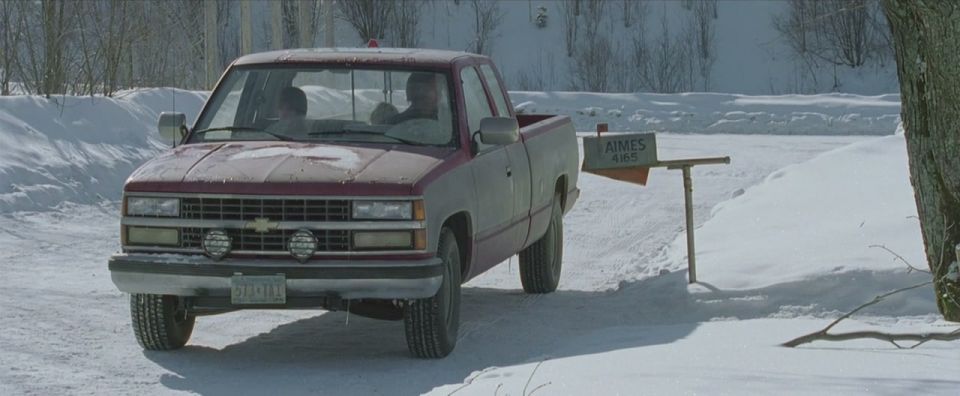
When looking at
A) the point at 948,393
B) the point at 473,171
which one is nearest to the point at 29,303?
the point at 473,171

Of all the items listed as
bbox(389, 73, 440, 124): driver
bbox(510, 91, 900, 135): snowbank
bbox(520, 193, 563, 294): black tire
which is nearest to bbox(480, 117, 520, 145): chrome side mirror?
bbox(389, 73, 440, 124): driver

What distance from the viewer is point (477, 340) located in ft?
32.2

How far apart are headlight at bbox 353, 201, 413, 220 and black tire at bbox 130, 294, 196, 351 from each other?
48.1 inches

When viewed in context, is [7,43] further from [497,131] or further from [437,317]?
[437,317]

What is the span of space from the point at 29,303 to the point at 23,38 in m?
11.9

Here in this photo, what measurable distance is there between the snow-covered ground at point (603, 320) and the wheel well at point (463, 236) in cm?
44

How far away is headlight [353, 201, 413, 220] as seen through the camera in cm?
860

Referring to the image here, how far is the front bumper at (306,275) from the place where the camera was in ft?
28.2

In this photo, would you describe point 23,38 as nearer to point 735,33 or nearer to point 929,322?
point 929,322

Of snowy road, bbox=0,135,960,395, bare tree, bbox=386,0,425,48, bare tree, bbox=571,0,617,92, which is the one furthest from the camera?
bare tree, bbox=386,0,425,48

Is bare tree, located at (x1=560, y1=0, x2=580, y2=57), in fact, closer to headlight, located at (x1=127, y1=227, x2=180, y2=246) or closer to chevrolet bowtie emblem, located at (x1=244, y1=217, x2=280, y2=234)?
headlight, located at (x1=127, y1=227, x2=180, y2=246)

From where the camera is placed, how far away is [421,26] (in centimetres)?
5784

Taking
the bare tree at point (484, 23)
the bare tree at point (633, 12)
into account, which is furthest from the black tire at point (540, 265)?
the bare tree at point (633, 12)

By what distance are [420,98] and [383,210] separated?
1.64m
